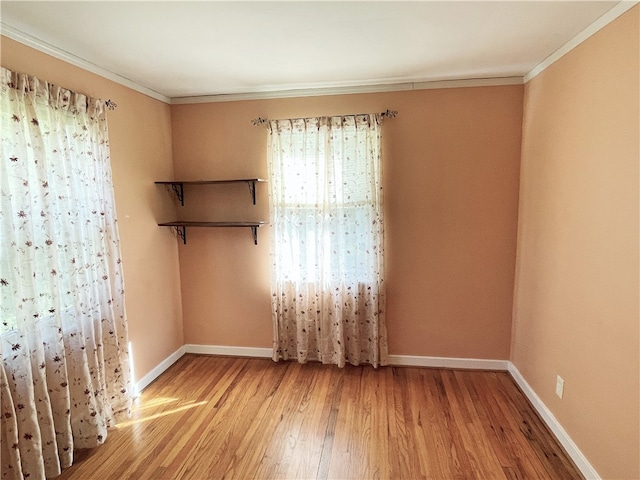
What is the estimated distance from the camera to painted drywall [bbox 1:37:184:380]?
2.44 meters

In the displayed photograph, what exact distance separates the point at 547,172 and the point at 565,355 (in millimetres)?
1165

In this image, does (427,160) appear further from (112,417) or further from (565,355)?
(112,417)

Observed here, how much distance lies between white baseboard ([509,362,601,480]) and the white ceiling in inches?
91.1

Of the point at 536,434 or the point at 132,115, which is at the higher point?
the point at 132,115

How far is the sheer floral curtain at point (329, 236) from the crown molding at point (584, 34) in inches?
45.4

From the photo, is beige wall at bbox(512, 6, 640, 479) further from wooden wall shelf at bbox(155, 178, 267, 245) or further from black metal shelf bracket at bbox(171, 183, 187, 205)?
black metal shelf bracket at bbox(171, 183, 187, 205)

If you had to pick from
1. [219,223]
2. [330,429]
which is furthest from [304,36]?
[330,429]

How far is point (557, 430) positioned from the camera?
2105mm

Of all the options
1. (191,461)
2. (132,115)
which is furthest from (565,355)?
(132,115)

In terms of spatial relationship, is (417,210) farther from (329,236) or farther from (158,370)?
(158,370)

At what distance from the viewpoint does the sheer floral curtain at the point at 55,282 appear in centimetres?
165

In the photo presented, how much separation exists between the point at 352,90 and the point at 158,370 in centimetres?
292

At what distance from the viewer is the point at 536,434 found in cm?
215

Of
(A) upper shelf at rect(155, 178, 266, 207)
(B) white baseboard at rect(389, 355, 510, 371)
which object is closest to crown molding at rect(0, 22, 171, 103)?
(A) upper shelf at rect(155, 178, 266, 207)
